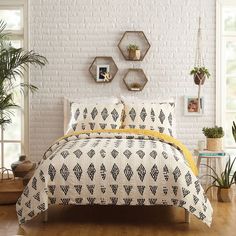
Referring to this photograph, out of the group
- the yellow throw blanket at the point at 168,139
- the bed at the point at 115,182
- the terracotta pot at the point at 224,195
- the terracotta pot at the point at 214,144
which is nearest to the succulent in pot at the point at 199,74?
the terracotta pot at the point at 214,144

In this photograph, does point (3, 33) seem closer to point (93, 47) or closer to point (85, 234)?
point (93, 47)

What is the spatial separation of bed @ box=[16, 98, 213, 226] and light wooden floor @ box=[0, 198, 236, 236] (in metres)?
0.16

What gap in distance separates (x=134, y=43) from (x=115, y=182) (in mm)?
2915

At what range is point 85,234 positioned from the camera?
461 cm

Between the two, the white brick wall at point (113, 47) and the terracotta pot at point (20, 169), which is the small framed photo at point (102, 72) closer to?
the white brick wall at point (113, 47)

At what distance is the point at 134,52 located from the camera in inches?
284

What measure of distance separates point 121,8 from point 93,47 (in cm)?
61

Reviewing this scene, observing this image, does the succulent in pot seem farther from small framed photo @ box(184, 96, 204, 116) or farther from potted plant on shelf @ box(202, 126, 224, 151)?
potted plant on shelf @ box(202, 126, 224, 151)

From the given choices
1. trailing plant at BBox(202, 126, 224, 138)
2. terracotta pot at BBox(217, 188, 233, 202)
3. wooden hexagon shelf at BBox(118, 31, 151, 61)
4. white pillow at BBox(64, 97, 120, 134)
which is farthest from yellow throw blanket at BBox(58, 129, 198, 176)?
wooden hexagon shelf at BBox(118, 31, 151, 61)

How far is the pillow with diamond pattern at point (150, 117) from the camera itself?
6.53 meters

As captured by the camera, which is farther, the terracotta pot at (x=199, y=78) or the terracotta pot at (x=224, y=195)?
the terracotta pot at (x=199, y=78)

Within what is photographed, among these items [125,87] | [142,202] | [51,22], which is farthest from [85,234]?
[51,22]

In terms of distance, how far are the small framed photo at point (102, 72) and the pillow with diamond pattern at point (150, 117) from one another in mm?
778

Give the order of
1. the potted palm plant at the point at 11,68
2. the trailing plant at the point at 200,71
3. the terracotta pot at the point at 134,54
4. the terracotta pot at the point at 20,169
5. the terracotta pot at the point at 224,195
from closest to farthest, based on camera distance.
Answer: the terracotta pot at the point at 224,195 → the terracotta pot at the point at 20,169 → the potted palm plant at the point at 11,68 → the trailing plant at the point at 200,71 → the terracotta pot at the point at 134,54
